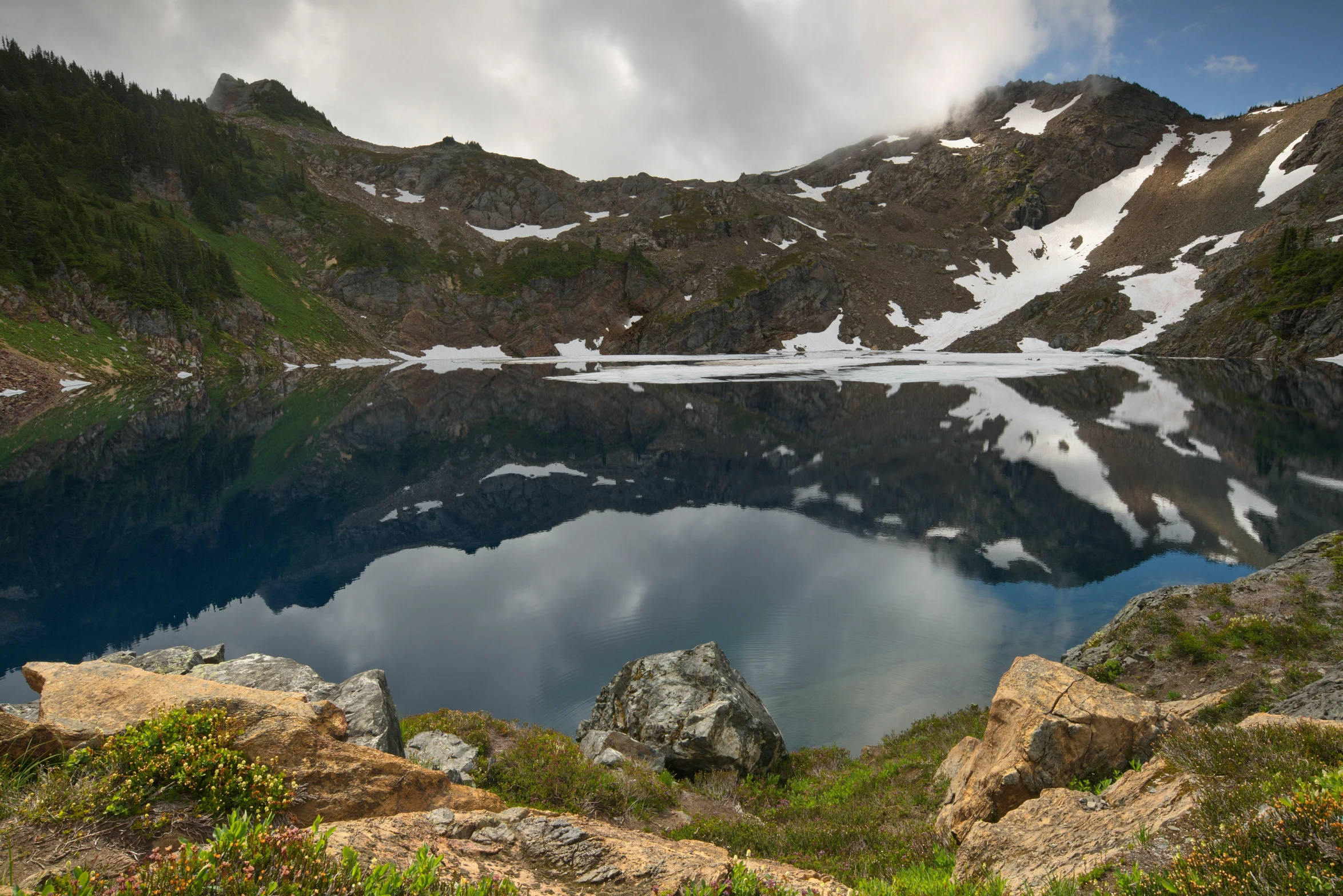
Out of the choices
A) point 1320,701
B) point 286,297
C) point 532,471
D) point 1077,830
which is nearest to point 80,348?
point 286,297

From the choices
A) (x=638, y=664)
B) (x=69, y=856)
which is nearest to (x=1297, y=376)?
(x=638, y=664)

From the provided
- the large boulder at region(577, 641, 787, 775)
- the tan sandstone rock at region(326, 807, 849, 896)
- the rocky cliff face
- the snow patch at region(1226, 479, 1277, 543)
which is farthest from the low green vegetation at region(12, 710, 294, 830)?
the rocky cliff face

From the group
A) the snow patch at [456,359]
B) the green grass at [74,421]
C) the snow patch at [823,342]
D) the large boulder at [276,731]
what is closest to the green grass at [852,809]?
the large boulder at [276,731]

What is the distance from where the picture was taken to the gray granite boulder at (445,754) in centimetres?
956

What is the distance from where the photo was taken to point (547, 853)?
5.96 m

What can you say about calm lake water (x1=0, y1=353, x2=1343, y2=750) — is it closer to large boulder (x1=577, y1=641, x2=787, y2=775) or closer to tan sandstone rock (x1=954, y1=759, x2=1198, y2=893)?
large boulder (x1=577, y1=641, x2=787, y2=775)

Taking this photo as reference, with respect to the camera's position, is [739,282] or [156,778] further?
[739,282]

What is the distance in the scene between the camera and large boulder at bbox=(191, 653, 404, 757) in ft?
30.5

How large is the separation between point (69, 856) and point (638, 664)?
9.86m

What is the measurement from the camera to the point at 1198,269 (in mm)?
131250

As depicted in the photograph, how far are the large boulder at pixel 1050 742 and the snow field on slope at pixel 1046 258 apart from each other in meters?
151

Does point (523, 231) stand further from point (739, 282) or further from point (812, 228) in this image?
point (812, 228)

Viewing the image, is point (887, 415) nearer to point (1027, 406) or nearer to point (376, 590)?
point (1027, 406)

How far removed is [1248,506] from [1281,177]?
174 meters
